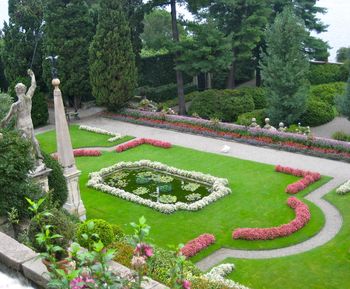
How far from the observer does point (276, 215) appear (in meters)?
15.7

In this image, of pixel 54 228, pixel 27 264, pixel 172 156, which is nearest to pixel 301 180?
pixel 172 156

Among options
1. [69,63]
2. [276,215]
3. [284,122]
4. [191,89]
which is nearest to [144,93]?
[191,89]

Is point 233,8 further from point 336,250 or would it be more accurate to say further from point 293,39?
point 336,250

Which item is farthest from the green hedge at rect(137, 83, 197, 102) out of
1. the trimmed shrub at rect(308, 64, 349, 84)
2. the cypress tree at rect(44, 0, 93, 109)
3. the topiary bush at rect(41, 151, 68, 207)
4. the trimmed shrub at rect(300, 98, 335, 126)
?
the topiary bush at rect(41, 151, 68, 207)

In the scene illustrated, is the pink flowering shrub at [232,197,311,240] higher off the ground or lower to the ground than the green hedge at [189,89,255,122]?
lower

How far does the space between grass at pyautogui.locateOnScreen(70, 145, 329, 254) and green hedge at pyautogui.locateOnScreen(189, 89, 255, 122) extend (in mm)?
7147

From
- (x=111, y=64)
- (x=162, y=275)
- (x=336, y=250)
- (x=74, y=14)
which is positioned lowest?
(x=336, y=250)

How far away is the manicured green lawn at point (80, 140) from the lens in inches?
947

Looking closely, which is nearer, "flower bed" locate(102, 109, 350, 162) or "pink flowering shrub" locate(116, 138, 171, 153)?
"flower bed" locate(102, 109, 350, 162)

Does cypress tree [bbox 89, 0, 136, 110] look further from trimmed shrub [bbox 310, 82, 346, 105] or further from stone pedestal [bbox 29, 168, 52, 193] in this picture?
stone pedestal [bbox 29, 168, 52, 193]

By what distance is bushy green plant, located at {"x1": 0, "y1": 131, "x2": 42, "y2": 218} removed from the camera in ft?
35.2

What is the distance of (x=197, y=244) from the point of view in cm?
1376

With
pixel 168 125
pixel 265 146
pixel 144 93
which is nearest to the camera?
A: pixel 265 146

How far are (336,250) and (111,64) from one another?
695 inches
